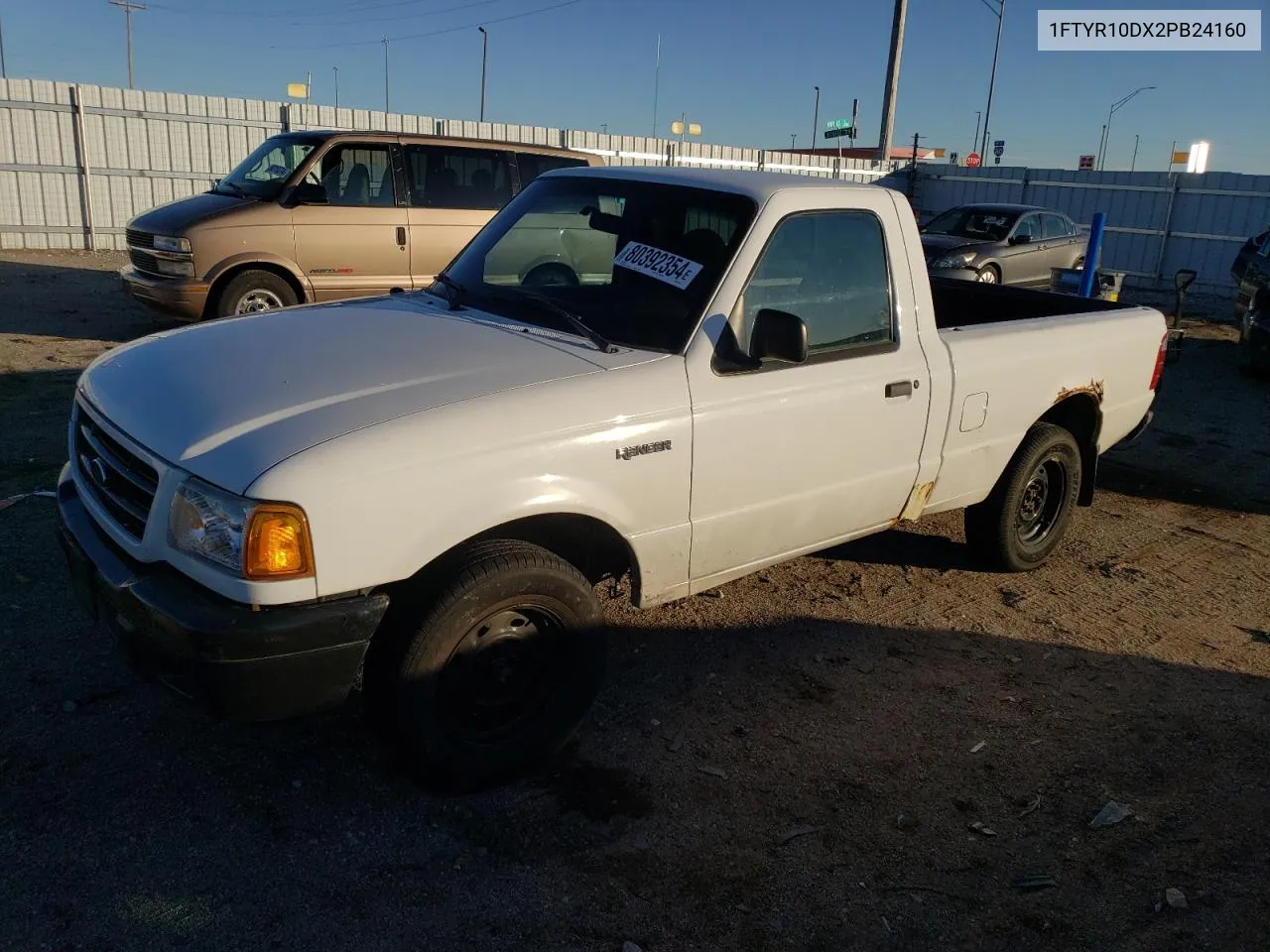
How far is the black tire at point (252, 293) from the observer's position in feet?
29.8

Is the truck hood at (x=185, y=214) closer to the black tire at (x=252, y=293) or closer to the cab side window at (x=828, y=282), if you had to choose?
the black tire at (x=252, y=293)

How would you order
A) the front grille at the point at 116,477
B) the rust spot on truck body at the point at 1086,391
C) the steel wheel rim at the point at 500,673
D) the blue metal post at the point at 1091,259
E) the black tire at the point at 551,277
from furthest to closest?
the blue metal post at the point at 1091,259 → the rust spot on truck body at the point at 1086,391 → the black tire at the point at 551,277 → the steel wheel rim at the point at 500,673 → the front grille at the point at 116,477

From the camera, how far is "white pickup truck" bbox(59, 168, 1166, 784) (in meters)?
2.70

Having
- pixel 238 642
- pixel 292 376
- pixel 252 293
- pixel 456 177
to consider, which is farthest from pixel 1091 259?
pixel 238 642

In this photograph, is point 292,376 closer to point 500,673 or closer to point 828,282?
point 500,673

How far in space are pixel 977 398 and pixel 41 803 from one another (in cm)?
396

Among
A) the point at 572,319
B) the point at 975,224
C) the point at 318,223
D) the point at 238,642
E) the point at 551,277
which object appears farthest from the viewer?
the point at 975,224

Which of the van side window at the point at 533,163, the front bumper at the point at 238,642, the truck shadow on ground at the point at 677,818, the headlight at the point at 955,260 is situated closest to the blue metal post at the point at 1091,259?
the headlight at the point at 955,260

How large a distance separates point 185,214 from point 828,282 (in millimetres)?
7236

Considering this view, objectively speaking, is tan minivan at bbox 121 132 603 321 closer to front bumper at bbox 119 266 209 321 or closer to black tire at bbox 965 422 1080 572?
front bumper at bbox 119 266 209 321

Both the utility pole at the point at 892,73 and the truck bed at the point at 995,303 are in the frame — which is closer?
the truck bed at the point at 995,303

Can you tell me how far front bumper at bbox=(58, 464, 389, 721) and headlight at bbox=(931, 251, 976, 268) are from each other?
47.6ft

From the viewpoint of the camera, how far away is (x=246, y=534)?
2.59 m

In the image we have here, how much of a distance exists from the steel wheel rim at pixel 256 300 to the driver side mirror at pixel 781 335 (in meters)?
6.91
